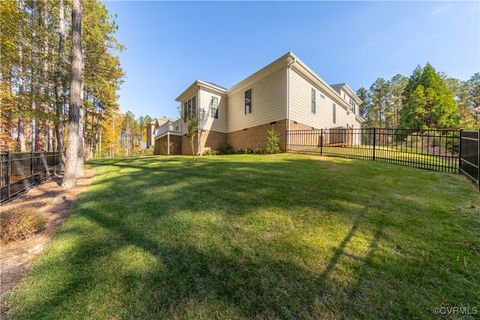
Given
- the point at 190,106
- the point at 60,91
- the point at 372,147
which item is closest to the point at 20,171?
the point at 60,91

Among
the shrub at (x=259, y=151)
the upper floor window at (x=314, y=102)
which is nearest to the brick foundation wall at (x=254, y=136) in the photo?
the shrub at (x=259, y=151)

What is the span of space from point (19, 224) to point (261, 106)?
12259 mm

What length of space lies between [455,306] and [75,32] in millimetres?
10465

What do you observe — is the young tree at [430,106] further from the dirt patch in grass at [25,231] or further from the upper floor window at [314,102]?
the dirt patch in grass at [25,231]

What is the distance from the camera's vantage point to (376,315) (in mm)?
1514

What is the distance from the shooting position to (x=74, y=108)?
20.9 ft

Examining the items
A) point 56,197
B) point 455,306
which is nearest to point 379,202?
point 455,306

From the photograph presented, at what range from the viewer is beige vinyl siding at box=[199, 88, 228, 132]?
49.9 feet

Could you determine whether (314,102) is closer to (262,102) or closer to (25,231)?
(262,102)

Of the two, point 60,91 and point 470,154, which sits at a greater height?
point 60,91

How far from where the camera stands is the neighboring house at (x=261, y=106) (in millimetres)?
11719

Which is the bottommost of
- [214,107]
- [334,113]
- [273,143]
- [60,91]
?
[273,143]

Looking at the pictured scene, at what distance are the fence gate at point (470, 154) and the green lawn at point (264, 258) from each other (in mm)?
1254

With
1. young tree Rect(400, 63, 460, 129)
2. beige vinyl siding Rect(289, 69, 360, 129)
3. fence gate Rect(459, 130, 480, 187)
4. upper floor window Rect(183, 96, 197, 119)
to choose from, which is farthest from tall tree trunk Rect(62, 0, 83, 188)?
young tree Rect(400, 63, 460, 129)
